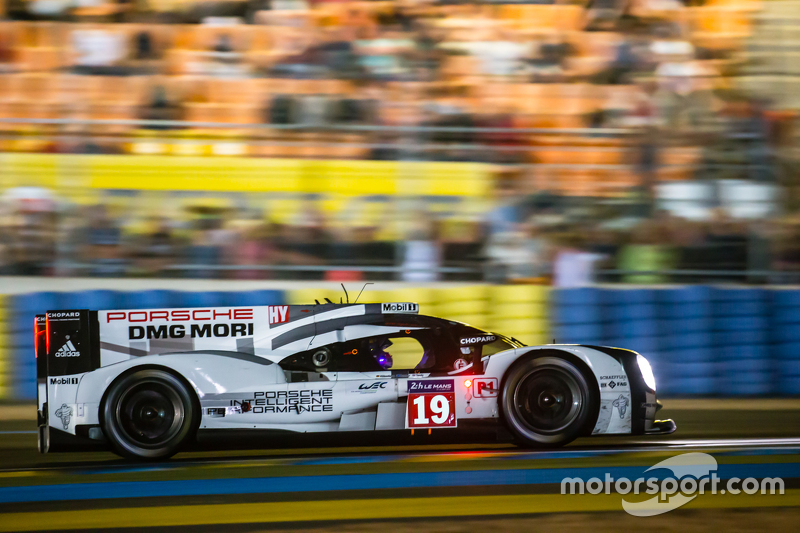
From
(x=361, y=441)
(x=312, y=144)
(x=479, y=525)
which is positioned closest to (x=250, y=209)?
(x=312, y=144)

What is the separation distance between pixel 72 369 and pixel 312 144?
546 cm

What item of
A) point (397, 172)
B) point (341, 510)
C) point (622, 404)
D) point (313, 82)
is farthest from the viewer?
point (313, 82)

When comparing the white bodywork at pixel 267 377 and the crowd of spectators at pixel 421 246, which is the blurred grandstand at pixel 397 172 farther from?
the white bodywork at pixel 267 377

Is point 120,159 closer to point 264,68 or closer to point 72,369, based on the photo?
point 264,68

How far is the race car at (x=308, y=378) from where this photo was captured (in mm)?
5668

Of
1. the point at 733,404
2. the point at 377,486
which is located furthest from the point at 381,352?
the point at 733,404

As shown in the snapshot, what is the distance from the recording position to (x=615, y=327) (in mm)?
9359

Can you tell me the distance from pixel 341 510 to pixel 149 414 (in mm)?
1743

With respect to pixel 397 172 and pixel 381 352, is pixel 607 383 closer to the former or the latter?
pixel 381 352

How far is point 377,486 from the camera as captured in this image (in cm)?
506

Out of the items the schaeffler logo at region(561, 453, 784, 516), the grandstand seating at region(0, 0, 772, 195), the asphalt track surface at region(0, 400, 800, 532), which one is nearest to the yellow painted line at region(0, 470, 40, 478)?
the asphalt track surface at region(0, 400, 800, 532)

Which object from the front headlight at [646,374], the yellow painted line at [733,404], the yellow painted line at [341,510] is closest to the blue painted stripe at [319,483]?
the yellow painted line at [341,510]

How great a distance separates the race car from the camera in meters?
5.67

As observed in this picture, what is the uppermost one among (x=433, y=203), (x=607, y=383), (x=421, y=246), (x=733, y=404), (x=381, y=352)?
(x=433, y=203)
